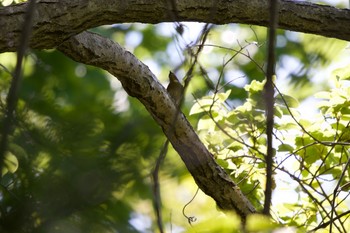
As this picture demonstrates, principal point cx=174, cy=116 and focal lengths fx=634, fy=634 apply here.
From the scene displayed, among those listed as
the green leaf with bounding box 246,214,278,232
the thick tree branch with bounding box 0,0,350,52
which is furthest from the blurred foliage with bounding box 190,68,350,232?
the green leaf with bounding box 246,214,278,232

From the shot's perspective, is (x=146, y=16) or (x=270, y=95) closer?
(x=270, y=95)

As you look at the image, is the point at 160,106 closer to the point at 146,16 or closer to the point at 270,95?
the point at 146,16

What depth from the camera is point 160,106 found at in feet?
5.17

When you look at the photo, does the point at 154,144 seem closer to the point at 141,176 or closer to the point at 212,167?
the point at 141,176

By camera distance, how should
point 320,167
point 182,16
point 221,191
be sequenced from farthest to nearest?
point 320,167 → point 221,191 → point 182,16

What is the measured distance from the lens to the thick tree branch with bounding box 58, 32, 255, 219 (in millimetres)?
1502

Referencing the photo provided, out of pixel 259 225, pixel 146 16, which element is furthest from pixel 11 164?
pixel 146 16

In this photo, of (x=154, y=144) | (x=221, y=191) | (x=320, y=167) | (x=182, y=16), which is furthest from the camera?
(x=320, y=167)

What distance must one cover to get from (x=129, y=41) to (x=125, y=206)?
3984mm

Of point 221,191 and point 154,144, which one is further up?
point 221,191

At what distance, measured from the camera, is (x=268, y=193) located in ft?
1.87

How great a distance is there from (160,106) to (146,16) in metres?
0.27

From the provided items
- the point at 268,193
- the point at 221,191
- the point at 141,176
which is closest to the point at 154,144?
the point at 141,176

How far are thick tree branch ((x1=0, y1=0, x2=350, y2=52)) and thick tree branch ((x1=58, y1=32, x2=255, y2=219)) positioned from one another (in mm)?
132
